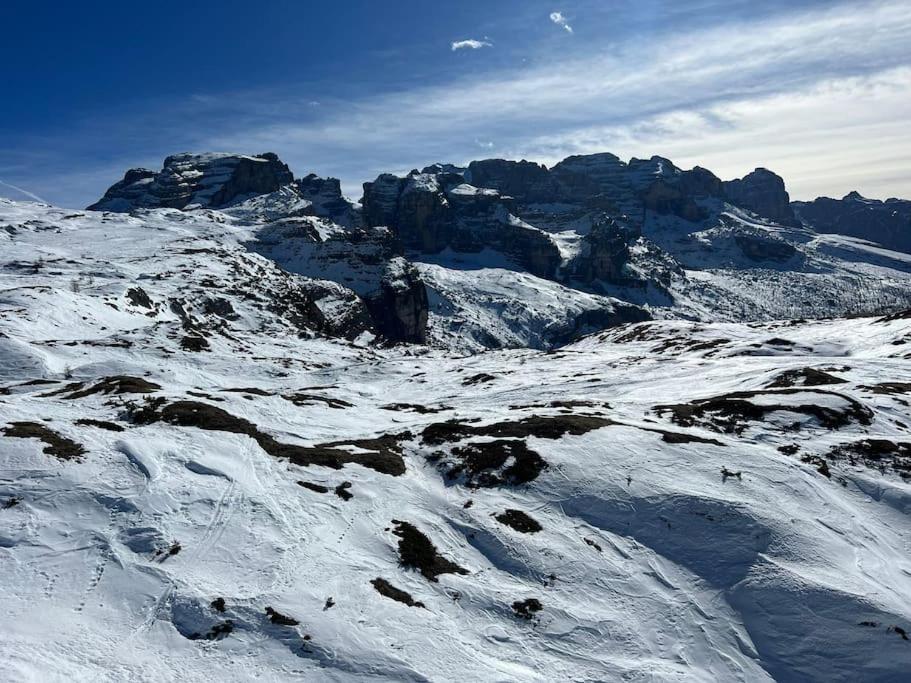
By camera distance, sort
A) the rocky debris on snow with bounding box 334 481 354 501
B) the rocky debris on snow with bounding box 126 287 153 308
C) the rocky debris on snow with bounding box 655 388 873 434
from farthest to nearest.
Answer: the rocky debris on snow with bounding box 126 287 153 308 < the rocky debris on snow with bounding box 655 388 873 434 < the rocky debris on snow with bounding box 334 481 354 501

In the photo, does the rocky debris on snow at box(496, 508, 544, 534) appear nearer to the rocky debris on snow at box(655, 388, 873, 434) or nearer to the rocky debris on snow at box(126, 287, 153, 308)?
the rocky debris on snow at box(655, 388, 873, 434)

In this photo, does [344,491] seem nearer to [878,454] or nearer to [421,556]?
[421,556]

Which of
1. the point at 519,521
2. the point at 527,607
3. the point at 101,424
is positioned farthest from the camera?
the point at 101,424

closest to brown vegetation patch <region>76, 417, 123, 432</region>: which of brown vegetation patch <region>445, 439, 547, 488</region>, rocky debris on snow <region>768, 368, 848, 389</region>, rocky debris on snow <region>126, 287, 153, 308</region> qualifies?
brown vegetation patch <region>445, 439, 547, 488</region>

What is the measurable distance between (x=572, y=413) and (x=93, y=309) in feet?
267

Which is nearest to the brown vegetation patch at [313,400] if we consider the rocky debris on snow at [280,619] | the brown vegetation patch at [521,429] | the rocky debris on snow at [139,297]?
the brown vegetation patch at [521,429]

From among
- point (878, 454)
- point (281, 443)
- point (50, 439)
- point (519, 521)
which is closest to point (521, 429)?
point (519, 521)

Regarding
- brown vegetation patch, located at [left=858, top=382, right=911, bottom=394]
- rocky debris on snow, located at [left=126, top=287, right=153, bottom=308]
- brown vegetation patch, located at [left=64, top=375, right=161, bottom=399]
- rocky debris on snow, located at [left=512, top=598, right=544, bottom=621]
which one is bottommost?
rocky debris on snow, located at [left=512, top=598, right=544, bottom=621]

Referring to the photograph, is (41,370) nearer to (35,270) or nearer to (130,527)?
(130,527)

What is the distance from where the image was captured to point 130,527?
2072 centimetres

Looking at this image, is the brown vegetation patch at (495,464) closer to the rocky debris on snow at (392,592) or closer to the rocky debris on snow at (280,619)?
the rocky debris on snow at (392,592)

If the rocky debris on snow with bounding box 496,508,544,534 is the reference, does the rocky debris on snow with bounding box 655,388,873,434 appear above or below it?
above

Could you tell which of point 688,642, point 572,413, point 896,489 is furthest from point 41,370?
point 896,489

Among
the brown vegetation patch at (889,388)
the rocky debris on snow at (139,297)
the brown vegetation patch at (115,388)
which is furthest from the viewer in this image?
the rocky debris on snow at (139,297)
